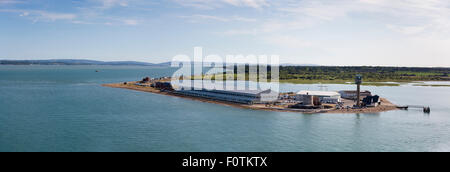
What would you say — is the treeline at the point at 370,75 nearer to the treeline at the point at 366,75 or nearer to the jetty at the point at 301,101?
the treeline at the point at 366,75

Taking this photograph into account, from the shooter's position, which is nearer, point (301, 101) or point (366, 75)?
point (301, 101)

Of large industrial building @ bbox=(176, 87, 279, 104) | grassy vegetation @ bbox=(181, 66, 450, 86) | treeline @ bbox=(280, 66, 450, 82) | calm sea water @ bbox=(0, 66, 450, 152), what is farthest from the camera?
treeline @ bbox=(280, 66, 450, 82)

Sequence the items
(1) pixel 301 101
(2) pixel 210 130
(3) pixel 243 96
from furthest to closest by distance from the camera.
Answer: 1. (3) pixel 243 96
2. (1) pixel 301 101
3. (2) pixel 210 130

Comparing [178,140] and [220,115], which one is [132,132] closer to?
[178,140]

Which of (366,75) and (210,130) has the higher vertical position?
(366,75)

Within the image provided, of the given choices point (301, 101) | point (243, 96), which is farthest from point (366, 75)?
point (243, 96)

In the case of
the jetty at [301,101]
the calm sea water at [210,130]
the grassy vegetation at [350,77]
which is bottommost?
the calm sea water at [210,130]

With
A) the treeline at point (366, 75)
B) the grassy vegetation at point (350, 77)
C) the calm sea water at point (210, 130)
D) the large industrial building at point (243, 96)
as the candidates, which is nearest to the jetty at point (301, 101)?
the large industrial building at point (243, 96)

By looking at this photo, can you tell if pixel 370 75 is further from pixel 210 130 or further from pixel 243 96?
pixel 210 130

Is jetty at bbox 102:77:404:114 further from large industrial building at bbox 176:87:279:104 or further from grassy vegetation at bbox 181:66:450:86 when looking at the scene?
grassy vegetation at bbox 181:66:450:86

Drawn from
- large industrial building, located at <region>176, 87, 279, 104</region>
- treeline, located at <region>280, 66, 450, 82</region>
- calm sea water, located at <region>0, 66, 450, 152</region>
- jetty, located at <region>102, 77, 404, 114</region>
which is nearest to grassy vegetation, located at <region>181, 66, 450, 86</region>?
treeline, located at <region>280, 66, 450, 82</region>
